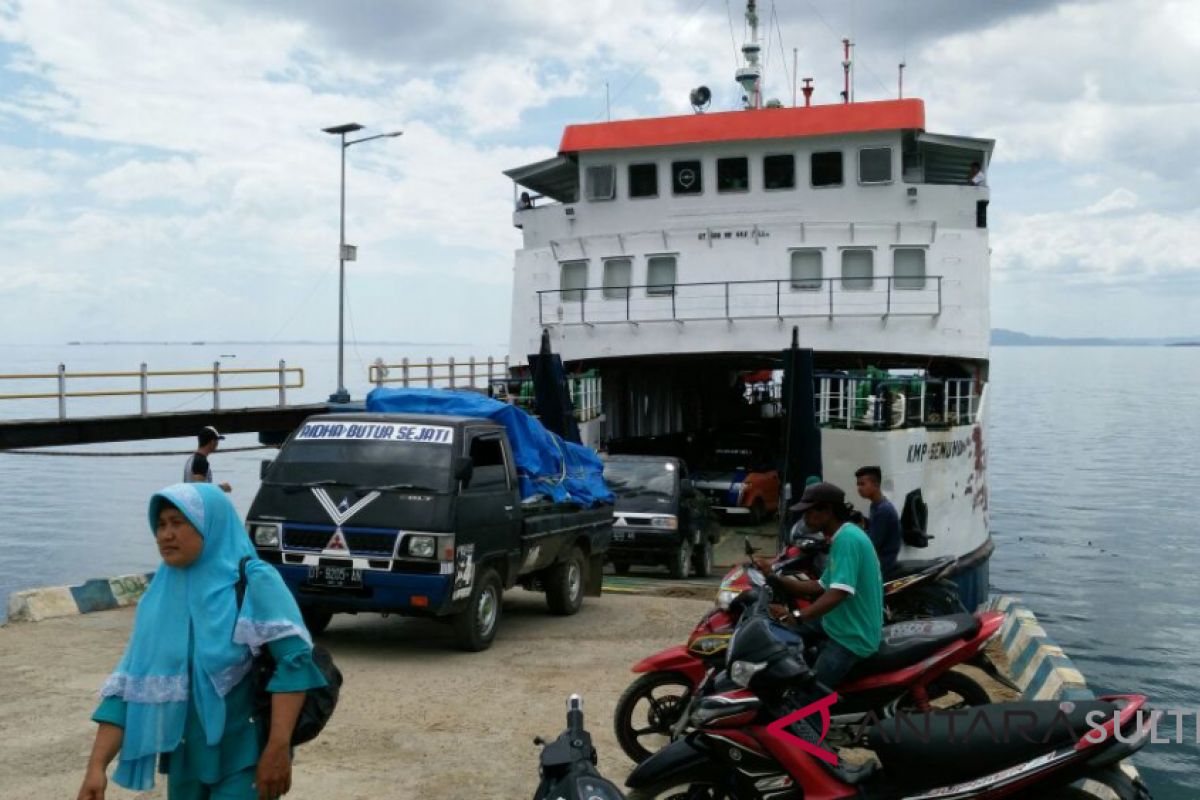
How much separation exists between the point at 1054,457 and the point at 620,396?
109 ft

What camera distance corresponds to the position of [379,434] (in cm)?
1030

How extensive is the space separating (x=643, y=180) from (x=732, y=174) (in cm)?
175

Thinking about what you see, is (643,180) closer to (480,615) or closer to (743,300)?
(743,300)

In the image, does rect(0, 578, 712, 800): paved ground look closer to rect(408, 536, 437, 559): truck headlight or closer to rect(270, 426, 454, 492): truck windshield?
rect(408, 536, 437, 559): truck headlight

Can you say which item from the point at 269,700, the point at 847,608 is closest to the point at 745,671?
the point at 847,608

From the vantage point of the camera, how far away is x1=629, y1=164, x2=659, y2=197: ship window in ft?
74.4

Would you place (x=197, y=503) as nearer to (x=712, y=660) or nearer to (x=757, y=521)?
(x=712, y=660)

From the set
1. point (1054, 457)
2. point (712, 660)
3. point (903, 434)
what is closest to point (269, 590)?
point (712, 660)

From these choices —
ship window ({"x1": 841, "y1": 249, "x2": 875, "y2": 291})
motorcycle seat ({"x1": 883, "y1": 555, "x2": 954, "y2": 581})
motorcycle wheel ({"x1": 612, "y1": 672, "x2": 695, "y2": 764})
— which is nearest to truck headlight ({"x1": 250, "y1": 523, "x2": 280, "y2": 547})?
motorcycle wheel ({"x1": 612, "y1": 672, "x2": 695, "y2": 764})

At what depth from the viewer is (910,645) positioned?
6109mm

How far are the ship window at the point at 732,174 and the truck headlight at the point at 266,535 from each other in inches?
565

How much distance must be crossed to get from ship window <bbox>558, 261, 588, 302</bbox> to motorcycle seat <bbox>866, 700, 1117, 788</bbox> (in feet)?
58.5

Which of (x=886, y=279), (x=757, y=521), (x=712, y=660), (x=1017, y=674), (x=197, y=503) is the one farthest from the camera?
(x=757, y=521)

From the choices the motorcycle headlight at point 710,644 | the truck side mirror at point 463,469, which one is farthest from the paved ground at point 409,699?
the truck side mirror at point 463,469
